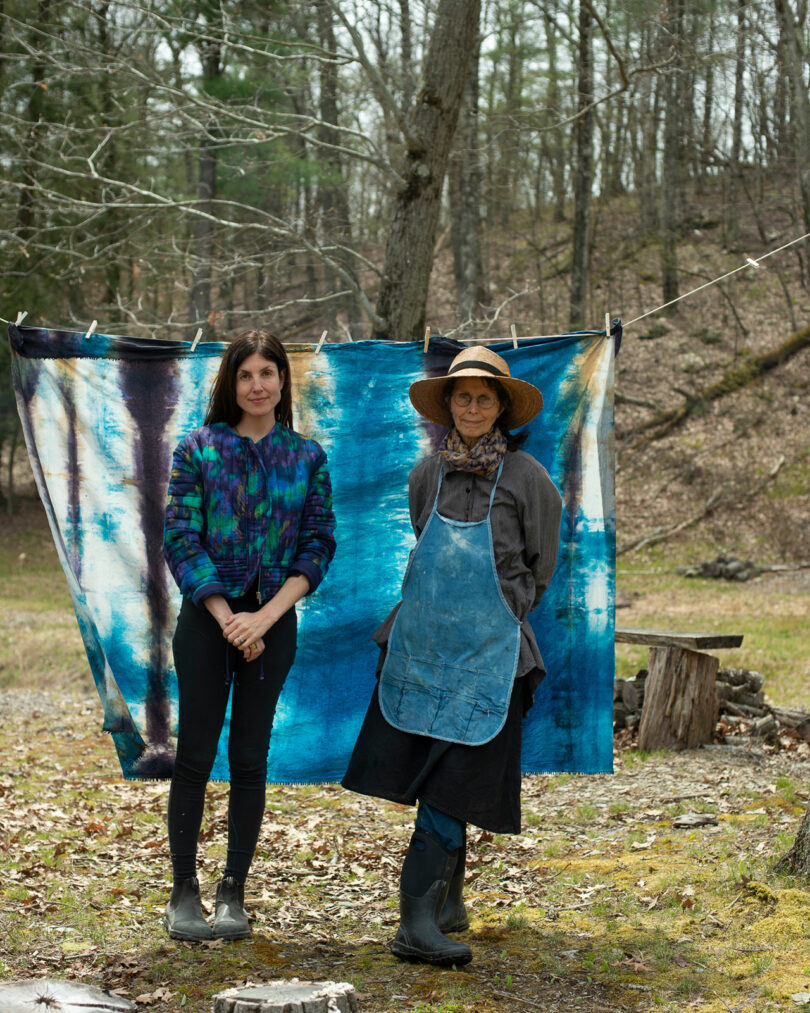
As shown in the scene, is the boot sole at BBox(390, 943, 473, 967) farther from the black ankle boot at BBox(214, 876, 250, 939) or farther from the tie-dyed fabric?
the tie-dyed fabric

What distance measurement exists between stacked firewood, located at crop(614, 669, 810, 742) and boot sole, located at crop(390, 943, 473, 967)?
392cm

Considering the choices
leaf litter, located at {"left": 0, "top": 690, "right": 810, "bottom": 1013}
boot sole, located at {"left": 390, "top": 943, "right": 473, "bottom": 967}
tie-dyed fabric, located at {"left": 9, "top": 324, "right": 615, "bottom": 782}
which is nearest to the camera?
leaf litter, located at {"left": 0, "top": 690, "right": 810, "bottom": 1013}

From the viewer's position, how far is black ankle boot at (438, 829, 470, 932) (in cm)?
369

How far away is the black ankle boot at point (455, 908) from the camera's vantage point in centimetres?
369

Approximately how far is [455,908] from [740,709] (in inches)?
163

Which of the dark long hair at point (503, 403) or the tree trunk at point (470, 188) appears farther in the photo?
the tree trunk at point (470, 188)

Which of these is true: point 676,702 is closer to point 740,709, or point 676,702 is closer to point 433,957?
point 740,709

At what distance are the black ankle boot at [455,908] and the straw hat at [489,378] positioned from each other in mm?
1561

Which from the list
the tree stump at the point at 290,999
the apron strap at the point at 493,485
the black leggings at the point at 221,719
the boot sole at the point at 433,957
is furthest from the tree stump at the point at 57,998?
the apron strap at the point at 493,485

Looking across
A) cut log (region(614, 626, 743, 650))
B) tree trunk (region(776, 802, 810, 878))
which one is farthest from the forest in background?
tree trunk (region(776, 802, 810, 878))

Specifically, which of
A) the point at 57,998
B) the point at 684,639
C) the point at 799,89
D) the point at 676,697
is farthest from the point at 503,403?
the point at 799,89

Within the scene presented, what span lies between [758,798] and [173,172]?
56.5 ft

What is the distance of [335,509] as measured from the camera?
456 cm

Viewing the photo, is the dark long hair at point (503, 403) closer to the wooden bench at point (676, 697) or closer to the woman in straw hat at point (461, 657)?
the woman in straw hat at point (461, 657)
